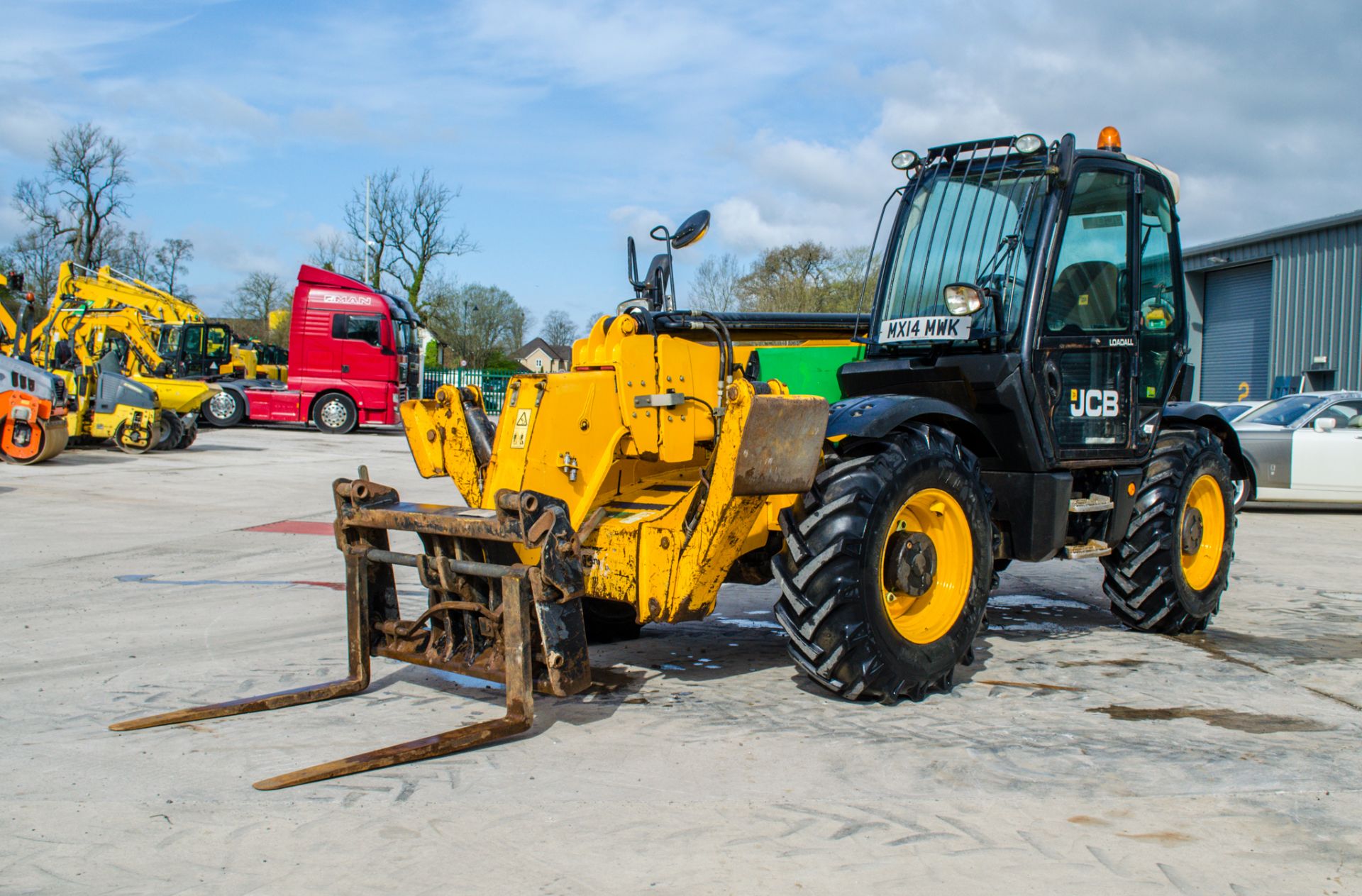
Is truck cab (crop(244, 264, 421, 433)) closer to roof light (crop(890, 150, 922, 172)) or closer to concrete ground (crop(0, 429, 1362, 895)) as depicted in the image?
→ concrete ground (crop(0, 429, 1362, 895))

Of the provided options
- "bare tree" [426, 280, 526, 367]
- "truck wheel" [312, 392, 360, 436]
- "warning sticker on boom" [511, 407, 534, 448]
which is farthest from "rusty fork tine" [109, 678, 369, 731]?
"bare tree" [426, 280, 526, 367]

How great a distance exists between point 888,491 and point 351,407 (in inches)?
887

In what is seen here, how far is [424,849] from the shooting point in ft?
10.3

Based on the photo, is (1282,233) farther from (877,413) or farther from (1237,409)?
(877,413)

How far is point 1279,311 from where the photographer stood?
2486cm

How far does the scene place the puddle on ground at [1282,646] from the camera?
5773 millimetres

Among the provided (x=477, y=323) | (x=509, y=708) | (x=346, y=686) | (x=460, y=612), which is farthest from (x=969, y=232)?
(x=477, y=323)

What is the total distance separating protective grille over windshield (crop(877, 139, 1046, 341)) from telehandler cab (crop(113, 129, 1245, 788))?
1cm

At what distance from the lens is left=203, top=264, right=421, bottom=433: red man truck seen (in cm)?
2517

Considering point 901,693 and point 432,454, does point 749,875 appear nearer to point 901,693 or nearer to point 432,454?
point 901,693

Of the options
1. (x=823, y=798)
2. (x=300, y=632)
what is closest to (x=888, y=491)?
(x=823, y=798)

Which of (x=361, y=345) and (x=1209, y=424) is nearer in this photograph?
(x=1209, y=424)

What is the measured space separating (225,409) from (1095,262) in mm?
23377

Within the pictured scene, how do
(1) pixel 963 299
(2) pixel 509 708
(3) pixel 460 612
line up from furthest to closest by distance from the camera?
(1) pixel 963 299, (3) pixel 460 612, (2) pixel 509 708
